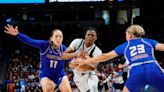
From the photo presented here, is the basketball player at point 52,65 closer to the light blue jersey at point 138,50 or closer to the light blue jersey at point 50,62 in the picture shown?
the light blue jersey at point 50,62

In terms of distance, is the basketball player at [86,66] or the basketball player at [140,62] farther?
the basketball player at [86,66]

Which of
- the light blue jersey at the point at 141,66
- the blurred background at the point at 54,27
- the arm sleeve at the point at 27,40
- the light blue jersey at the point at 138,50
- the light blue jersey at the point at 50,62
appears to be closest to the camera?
the light blue jersey at the point at 141,66

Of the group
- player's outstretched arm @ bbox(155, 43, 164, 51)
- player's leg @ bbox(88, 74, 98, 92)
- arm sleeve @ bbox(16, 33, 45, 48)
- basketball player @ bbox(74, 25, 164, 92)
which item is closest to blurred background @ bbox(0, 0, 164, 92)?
player's leg @ bbox(88, 74, 98, 92)

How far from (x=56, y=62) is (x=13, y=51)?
51.9 ft

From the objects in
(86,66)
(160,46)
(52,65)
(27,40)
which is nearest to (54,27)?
(52,65)

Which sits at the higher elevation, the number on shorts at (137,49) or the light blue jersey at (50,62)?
the number on shorts at (137,49)

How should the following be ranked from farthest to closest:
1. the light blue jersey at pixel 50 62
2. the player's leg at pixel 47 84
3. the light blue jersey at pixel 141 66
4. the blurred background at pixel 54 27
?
the blurred background at pixel 54 27 < the light blue jersey at pixel 50 62 < the player's leg at pixel 47 84 < the light blue jersey at pixel 141 66

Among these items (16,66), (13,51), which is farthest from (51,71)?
(13,51)

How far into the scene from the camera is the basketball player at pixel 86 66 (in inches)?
304

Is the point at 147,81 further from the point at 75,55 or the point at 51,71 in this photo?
the point at 51,71

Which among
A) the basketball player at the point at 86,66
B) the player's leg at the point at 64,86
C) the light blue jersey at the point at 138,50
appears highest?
the light blue jersey at the point at 138,50

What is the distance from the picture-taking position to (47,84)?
306 inches

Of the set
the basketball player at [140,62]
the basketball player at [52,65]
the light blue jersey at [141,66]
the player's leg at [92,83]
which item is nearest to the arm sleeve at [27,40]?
the basketball player at [52,65]

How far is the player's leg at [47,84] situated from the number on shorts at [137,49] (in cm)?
249
